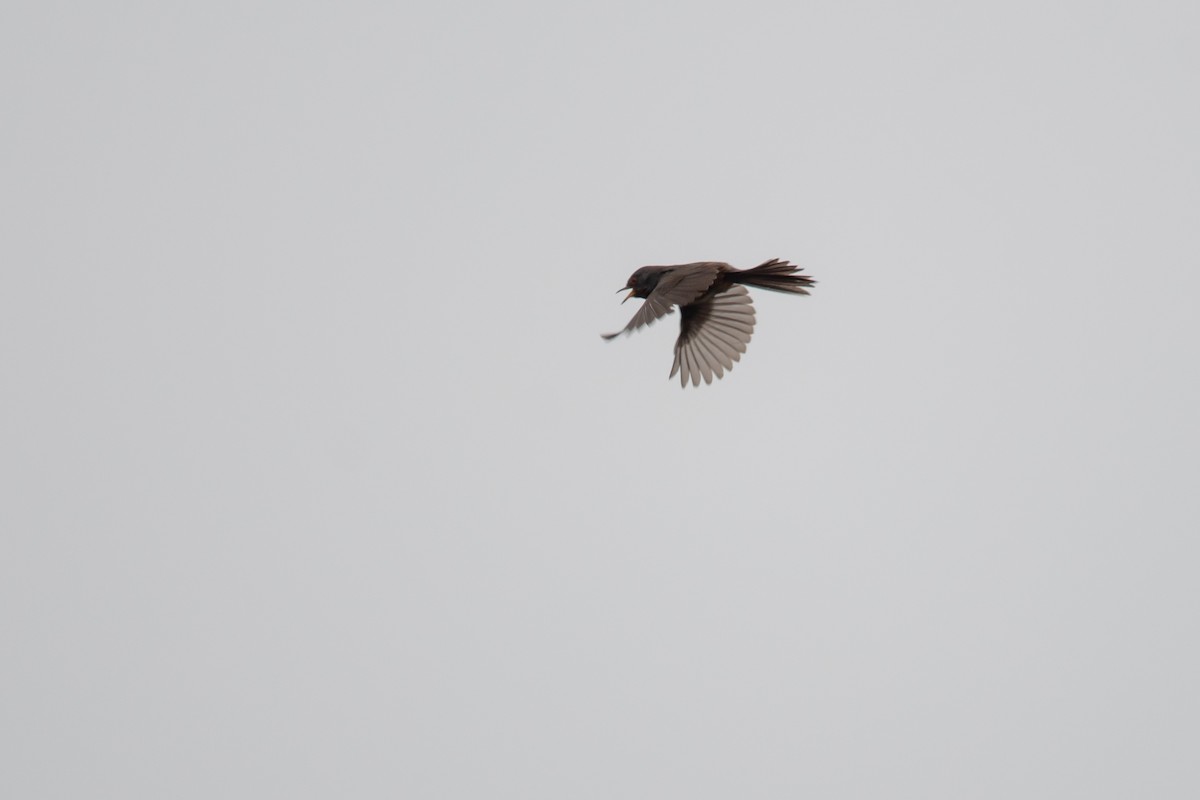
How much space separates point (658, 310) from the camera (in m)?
13.5

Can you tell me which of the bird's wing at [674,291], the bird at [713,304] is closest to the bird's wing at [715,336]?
the bird at [713,304]

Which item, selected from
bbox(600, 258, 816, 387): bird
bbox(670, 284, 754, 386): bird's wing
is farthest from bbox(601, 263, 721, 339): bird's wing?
bbox(670, 284, 754, 386): bird's wing

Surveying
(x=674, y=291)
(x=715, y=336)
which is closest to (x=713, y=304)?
(x=715, y=336)

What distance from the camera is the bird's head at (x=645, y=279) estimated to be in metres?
15.7

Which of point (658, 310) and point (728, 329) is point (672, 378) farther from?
point (658, 310)

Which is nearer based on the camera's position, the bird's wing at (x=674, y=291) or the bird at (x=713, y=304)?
the bird's wing at (x=674, y=291)

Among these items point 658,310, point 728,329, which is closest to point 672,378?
point 728,329

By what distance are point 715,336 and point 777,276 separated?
111 centimetres

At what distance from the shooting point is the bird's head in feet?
51.4

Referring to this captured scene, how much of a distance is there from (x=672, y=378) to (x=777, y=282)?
5.06ft

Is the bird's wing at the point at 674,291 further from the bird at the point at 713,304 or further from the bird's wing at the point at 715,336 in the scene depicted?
the bird's wing at the point at 715,336

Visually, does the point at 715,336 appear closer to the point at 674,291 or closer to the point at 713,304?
the point at 713,304

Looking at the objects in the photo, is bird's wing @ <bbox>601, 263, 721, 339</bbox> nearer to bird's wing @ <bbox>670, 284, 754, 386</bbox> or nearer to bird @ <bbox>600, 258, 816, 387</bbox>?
bird @ <bbox>600, 258, 816, 387</bbox>

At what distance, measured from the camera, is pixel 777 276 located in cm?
1488
